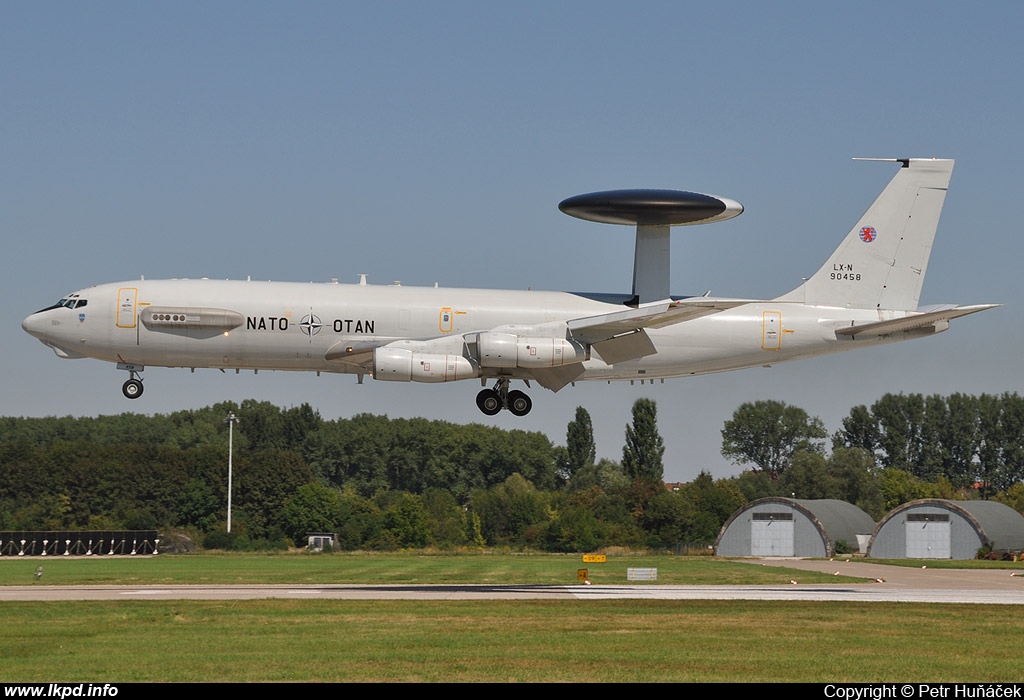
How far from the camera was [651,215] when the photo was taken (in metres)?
47.1

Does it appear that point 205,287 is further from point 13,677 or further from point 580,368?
point 13,677

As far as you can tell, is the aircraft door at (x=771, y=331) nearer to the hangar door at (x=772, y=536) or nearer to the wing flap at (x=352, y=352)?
the wing flap at (x=352, y=352)

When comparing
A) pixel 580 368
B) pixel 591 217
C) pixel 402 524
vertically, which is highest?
pixel 591 217

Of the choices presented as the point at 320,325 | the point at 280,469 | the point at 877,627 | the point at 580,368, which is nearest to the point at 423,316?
the point at 320,325

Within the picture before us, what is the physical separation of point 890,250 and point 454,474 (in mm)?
110443

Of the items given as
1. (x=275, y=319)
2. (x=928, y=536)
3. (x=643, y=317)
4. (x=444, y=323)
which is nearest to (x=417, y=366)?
(x=444, y=323)

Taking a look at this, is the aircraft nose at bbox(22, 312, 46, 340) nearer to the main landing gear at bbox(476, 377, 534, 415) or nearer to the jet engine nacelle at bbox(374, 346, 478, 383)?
the jet engine nacelle at bbox(374, 346, 478, 383)

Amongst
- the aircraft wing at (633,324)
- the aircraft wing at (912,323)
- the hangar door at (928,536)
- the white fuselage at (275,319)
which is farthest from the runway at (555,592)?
the hangar door at (928,536)

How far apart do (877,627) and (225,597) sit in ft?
72.5

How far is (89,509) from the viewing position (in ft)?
371

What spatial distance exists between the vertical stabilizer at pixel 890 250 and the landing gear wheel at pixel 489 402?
12028mm

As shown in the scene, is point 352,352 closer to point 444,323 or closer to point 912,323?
point 444,323

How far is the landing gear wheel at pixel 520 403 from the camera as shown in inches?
1863

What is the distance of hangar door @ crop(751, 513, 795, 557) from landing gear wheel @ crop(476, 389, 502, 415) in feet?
205
